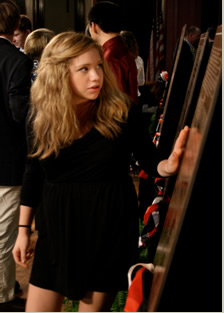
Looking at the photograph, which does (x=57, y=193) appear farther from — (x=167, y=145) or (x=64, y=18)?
(x=64, y=18)

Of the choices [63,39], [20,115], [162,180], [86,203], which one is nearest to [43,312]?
[86,203]

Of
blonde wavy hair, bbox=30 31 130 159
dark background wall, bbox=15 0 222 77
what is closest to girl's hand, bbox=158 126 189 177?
blonde wavy hair, bbox=30 31 130 159

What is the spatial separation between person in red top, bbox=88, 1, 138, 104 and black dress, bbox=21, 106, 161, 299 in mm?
1487

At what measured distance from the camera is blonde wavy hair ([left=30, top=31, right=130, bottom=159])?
1603mm

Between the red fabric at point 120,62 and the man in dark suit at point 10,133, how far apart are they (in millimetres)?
533

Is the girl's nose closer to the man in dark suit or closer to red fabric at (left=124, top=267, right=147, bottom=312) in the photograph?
red fabric at (left=124, top=267, right=147, bottom=312)

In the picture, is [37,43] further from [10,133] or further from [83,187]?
[83,187]

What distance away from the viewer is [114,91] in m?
1.73

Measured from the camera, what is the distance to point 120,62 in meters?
3.06

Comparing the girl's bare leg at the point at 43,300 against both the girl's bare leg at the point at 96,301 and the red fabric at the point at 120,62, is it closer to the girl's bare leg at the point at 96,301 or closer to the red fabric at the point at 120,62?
the girl's bare leg at the point at 96,301

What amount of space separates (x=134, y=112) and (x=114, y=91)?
0.11 metres

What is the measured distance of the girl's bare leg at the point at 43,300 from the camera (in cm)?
161

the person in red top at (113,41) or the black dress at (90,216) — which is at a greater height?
the person in red top at (113,41)

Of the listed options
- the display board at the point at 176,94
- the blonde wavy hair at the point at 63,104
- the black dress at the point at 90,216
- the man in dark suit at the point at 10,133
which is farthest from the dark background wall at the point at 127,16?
the black dress at the point at 90,216
